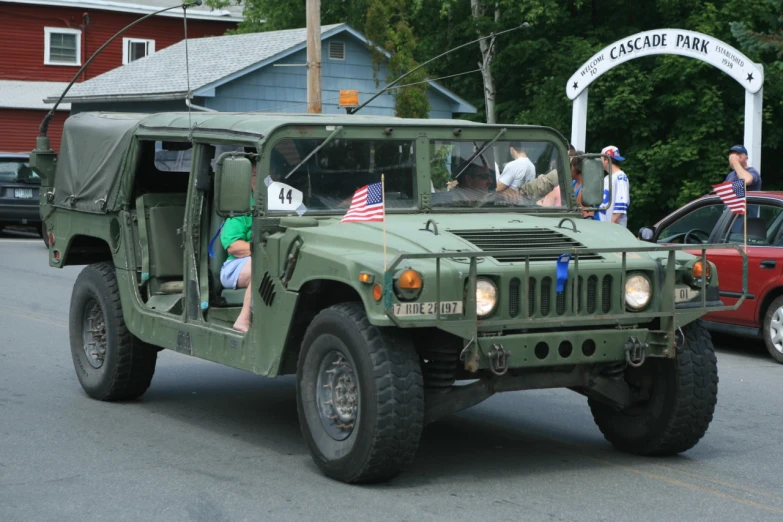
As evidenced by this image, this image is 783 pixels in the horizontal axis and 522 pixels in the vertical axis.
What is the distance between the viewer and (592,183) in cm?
871

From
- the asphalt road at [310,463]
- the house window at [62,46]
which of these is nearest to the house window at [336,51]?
the house window at [62,46]

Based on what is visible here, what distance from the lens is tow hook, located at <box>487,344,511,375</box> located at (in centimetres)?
665

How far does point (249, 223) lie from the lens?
8.38 metres

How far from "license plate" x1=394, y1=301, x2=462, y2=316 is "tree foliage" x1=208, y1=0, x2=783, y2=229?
15.8 metres

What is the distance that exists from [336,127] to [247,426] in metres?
2.13

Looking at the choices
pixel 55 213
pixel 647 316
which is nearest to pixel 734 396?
pixel 647 316

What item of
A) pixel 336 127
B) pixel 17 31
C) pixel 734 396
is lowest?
pixel 734 396

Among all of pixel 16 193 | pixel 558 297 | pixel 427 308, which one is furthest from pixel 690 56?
pixel 16 193

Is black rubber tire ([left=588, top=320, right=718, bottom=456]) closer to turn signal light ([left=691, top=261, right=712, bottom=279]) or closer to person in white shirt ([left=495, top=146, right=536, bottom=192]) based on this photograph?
turn signal light ([left=691, top=261, right=712, bottom=279])

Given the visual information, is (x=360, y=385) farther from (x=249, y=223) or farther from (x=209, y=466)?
(x=249, y=223)

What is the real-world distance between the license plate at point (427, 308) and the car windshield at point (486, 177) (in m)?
1.63

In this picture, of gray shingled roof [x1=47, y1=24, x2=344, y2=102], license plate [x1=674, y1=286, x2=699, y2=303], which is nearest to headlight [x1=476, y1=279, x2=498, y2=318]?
license plate [x1=674, y1=286, x2=699, y2=303]

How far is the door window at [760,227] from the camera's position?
1220cm

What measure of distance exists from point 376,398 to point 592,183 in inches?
112
